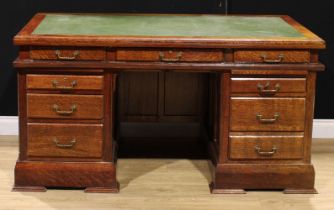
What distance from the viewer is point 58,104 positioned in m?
4.13

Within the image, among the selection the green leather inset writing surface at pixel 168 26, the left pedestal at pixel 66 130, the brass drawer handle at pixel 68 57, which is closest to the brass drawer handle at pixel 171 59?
the green leather inset writing surface at pixel 168 26

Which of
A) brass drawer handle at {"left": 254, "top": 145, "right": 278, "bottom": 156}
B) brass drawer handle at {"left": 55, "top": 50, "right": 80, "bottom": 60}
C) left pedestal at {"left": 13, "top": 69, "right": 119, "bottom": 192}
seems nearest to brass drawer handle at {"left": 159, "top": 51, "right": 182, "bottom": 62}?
left pedestal at {"left": 13, "top": 69, "right": 119, "bottom": 192}

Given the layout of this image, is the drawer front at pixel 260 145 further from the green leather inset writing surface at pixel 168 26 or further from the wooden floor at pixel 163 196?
the green leather inset writing surface at pixel 168 26

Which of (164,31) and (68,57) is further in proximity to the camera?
(164,31)

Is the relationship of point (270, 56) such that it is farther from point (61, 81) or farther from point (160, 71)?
point (61, 81)

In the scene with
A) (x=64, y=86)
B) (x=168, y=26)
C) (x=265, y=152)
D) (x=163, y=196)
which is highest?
(x=168, y=26)

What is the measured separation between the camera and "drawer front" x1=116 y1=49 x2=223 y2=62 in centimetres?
409

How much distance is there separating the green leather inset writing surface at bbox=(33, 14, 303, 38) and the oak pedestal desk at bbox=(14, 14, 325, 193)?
0.7 inches

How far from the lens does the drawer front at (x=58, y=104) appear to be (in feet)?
13.5

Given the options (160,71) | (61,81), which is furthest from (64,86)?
(160,71)

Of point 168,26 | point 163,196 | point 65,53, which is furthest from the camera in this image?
point 168,26

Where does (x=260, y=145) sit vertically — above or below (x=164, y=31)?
below

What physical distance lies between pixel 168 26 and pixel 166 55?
0.37m

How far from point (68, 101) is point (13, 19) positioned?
116 cm
